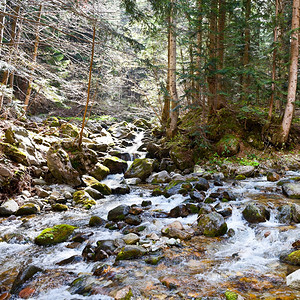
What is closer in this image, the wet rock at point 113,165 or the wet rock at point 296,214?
the wet rock at point 296,214

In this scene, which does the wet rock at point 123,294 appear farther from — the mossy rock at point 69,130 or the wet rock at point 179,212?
the mossy rock at point 69,130

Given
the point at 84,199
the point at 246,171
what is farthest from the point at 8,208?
the point at 246,171

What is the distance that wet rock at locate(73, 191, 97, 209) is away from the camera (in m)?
6.86

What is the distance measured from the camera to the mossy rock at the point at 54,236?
14.6 feet

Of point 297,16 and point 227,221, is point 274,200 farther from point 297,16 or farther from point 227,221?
point 297,16

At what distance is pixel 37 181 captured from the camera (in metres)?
7.83

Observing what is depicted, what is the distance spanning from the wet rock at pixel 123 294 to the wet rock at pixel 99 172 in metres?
7.44

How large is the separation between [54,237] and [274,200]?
18.8 ft

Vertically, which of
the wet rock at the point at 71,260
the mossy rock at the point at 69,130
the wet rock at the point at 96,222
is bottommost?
the wet rock at the point at 71,260

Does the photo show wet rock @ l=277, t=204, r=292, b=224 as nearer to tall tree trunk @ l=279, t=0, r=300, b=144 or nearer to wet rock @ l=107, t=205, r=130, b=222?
wet rock @ l=107, t=205, r=130, b=222

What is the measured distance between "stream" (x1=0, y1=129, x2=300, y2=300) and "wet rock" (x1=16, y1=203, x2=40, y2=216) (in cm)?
26

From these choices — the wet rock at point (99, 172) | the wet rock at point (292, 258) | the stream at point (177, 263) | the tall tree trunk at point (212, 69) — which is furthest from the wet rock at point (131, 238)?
the tall tree trunk at point (212, 69)

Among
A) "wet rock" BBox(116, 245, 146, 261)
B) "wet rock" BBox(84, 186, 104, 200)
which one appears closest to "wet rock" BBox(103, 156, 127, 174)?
"wet rock" BBox(84, 186, 104, 200)

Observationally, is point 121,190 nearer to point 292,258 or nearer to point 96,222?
point 96,222
